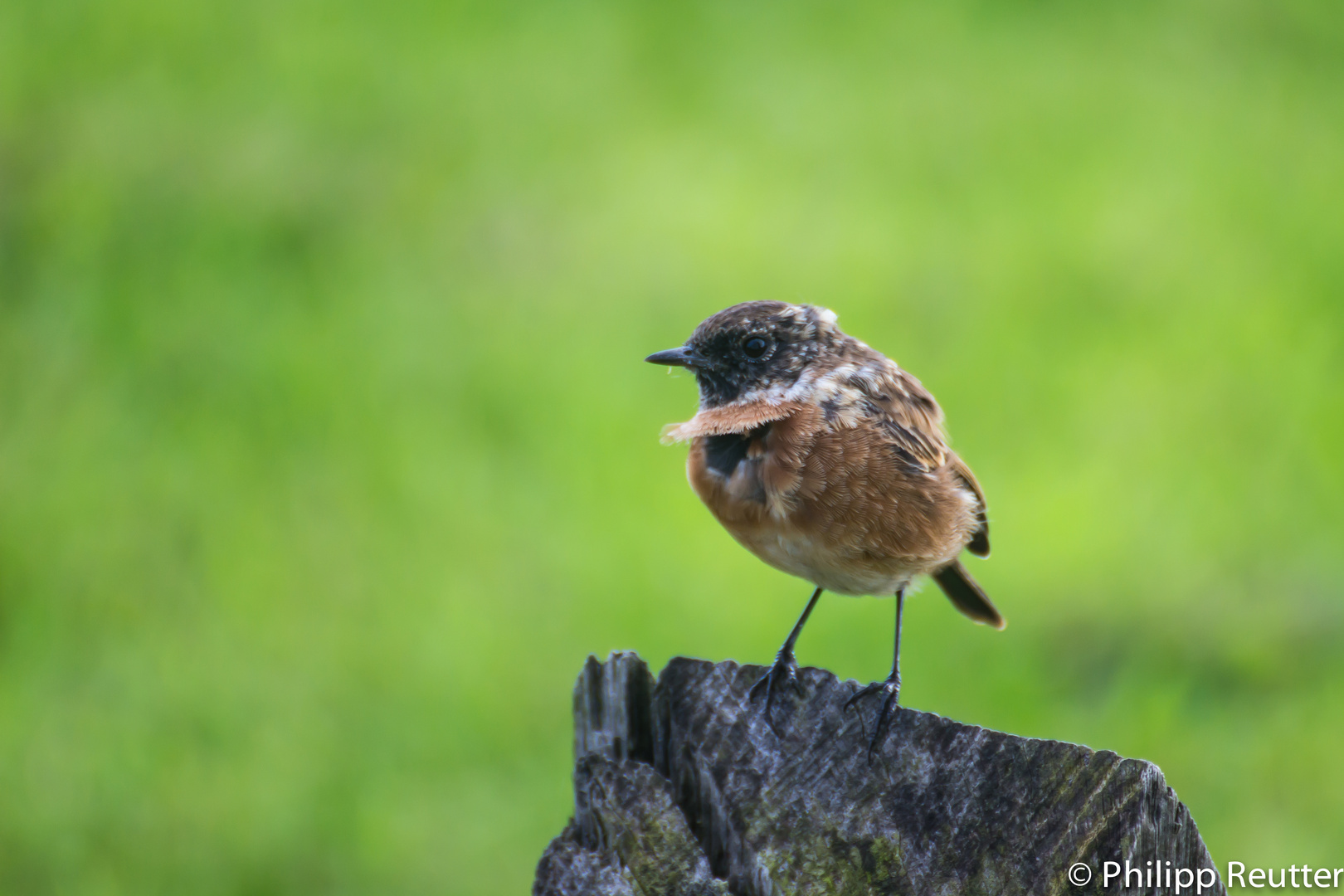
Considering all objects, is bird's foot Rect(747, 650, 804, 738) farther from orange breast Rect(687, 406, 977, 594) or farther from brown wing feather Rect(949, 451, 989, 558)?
brown wing feather Rect(949, 451, 989, 558)

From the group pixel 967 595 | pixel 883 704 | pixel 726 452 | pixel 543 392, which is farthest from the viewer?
pixel 543 392

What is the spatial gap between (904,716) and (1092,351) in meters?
5.66

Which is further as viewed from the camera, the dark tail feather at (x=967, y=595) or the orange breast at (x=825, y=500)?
the dark tail feather at (x=967, y=595)

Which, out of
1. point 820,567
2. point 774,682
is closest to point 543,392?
point 820,567

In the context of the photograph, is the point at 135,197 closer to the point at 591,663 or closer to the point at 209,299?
the point at 209,299

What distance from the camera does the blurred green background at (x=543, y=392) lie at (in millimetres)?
5305

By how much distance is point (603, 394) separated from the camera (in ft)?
23.0

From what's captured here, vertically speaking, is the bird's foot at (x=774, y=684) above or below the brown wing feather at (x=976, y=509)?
below

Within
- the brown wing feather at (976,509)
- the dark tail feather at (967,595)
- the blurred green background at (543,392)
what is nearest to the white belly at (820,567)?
the brown wing feather at (976,509)

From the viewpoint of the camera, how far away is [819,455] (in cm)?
354

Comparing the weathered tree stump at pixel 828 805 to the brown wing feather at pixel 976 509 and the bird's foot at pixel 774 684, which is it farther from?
the brown wing feather at pixel 976 509

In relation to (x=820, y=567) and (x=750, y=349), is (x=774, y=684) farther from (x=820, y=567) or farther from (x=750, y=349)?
(x=750, y=349)

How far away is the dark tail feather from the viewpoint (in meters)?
4.59

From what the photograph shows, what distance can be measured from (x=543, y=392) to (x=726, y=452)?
11.1 ft
